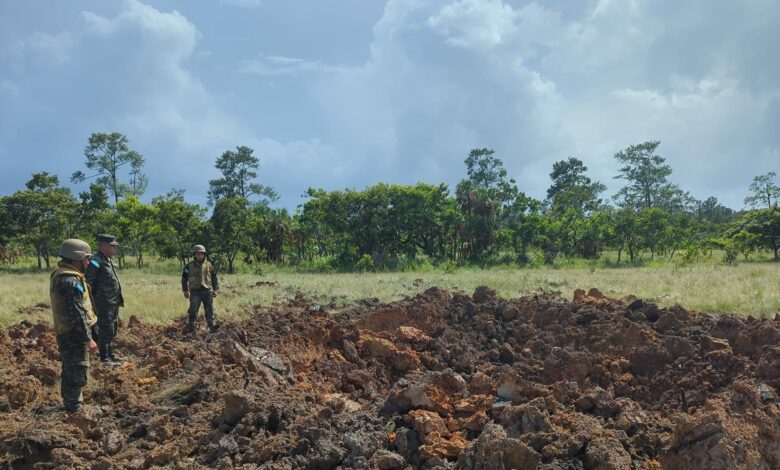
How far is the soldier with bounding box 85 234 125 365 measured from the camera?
7816 millimetres

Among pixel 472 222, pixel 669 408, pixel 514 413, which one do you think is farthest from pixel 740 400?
pixel 472 222

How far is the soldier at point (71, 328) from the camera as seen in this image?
5965 millimetres

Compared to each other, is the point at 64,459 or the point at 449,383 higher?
the point at 449,383

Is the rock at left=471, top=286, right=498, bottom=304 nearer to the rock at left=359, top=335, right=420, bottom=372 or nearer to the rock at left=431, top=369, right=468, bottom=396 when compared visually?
the rock at left=359, top=335, right=420, bottom=372

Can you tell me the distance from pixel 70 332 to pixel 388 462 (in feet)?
12.3

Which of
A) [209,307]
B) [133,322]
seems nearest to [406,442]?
[209,307]

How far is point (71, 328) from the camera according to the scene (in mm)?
6008

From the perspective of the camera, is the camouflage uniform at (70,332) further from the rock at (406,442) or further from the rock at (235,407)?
the rock at (406,442)

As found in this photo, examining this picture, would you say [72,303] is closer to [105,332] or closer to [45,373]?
[45,373]

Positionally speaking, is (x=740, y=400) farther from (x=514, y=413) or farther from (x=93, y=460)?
(x=93, y=460)

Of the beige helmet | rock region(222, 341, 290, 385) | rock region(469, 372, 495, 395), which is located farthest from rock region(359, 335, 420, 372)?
the beige helmet

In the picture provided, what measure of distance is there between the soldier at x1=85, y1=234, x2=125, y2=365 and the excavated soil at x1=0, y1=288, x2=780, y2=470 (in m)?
0.44

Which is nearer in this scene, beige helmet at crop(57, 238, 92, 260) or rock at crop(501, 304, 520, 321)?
beige helmet at crop(57, 238, 92, 260)

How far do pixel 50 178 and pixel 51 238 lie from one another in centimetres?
434
